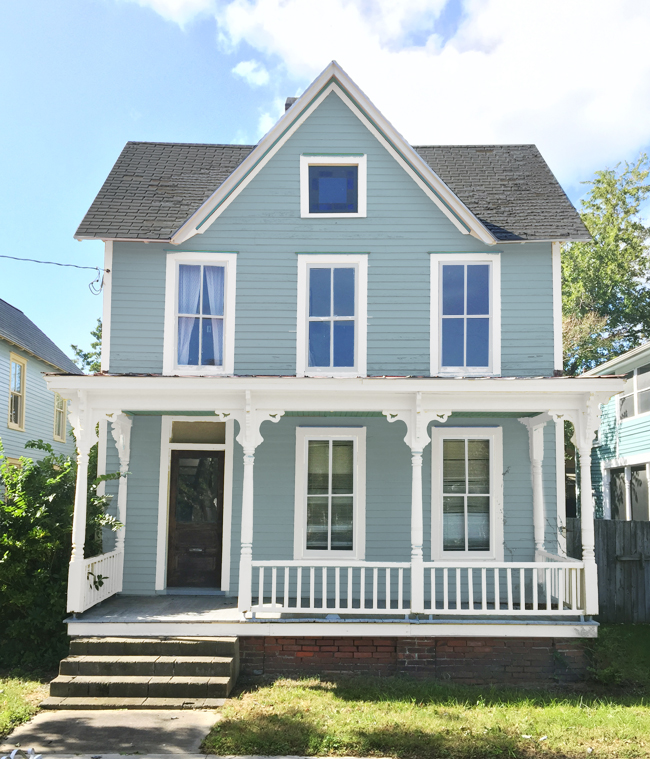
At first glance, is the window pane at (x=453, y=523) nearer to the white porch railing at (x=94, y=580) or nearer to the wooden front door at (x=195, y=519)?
the wooden front door at (x=195, y=519)

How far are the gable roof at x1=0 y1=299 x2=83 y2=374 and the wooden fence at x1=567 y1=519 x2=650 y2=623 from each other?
14.0m

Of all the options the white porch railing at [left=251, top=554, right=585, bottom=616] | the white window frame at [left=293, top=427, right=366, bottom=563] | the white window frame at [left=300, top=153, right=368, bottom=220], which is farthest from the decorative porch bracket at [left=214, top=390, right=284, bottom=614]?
the white window frame at [left=300, top=153, right=368, bottom=220]

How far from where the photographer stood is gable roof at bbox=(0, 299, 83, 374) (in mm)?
19328

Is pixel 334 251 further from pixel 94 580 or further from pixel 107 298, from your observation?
pixel 94 580

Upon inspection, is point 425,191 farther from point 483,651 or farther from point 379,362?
point 483,651

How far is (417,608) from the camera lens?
8.96m

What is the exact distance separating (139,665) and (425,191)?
791 cm

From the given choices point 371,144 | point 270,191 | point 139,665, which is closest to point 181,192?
point 270,191

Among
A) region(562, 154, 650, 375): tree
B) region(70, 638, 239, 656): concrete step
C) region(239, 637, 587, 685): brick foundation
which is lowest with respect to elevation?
region(239, 637, 587, 685): brick foundation

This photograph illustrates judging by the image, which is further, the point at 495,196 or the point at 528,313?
the point at 495,196

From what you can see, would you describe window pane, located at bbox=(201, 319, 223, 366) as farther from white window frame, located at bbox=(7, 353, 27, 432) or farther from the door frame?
white window frame, located at bbox=(7, 353, 27, 432)

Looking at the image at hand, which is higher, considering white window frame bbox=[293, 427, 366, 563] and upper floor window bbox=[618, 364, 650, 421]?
upper floor window bbox=[618, 364, 650, 421]

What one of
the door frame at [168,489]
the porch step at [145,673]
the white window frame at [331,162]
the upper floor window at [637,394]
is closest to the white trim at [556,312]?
the white window frame at [331,162]

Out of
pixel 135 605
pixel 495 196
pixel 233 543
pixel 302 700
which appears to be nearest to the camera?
pixel 302 700
